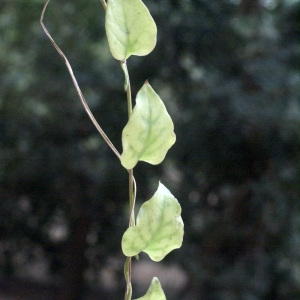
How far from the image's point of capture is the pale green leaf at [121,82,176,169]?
23cm

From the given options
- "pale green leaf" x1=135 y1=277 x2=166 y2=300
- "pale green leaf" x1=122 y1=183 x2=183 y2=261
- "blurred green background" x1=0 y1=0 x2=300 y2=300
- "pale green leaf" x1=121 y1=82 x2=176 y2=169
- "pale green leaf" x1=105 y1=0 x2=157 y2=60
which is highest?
"pale green leaf" x1=105 y1=0 x2=157 y2=60

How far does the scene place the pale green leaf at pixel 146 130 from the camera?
0.76 feet

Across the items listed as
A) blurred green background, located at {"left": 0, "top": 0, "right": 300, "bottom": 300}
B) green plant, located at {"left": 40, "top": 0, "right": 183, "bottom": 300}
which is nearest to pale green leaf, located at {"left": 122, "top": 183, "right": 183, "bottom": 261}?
green plant, located at {"left": 40, "top": 0, "right": 183, "bottom": 300}

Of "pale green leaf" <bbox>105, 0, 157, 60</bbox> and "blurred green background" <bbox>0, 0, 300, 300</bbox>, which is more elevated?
"pale green leaf" <bbox>105, 0, 157, 60</bbox>

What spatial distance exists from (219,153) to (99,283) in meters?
1.04

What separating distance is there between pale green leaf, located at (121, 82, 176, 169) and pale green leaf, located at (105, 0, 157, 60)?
0.07 feet

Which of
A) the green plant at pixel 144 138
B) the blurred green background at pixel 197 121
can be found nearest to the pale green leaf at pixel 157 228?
the green plant at pixel 144 138

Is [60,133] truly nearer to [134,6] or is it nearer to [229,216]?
[229,216]

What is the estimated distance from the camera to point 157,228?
24 cm

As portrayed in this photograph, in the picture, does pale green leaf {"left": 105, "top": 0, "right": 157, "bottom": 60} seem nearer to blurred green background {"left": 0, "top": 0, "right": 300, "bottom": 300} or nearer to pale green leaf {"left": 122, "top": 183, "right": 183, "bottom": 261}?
pale green leaf {"left": 122, "top": 183, "right": 183, "bottom": 261}

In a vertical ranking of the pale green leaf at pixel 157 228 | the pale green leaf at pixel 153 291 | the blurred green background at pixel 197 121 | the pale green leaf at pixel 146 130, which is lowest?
the blurred green background at pixel 197 121

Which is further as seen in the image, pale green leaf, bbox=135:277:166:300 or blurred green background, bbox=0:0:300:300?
blurred green background, bbox=0:0:300:300

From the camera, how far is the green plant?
23 centimetres

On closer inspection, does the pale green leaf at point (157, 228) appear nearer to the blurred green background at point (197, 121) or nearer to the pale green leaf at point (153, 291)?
the pale green leaf at point (153, 291)
